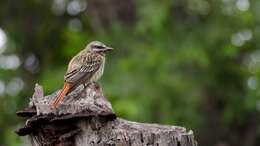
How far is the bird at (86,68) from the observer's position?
907 cm

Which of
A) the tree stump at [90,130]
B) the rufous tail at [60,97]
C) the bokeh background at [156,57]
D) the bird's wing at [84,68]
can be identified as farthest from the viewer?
the bokeh background at [156,57]

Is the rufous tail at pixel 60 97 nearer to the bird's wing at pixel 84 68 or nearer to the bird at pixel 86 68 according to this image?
the bird at pixel 86 68

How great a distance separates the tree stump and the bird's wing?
152cm

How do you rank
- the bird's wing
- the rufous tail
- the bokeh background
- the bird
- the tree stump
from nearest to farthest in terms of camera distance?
the tree stump, the rufous tail, the bird, the bird's wing, the bokeh background

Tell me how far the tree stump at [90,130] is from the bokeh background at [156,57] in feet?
28.9

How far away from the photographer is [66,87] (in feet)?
27.4

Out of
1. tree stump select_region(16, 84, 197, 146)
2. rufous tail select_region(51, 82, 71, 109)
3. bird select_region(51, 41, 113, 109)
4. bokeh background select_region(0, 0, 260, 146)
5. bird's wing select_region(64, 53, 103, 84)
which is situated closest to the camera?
tree stump select_region(16, 84, 197, 146)

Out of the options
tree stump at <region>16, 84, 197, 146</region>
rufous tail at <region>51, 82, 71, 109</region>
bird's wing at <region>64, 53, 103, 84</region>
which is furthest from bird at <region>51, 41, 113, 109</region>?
tree stump at <region>16, 84, 197, 146</region>

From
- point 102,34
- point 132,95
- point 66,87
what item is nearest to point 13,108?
point 102,34

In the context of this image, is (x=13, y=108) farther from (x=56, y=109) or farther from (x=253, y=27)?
(x=56, y=109)

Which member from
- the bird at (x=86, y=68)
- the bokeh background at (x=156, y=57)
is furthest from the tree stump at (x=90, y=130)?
the bokeh background at (x=156, y=57)

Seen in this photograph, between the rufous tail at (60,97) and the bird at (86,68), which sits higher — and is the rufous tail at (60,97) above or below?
below

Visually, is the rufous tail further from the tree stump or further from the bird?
the bird

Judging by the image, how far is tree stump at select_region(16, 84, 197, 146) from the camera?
738 centimetres
